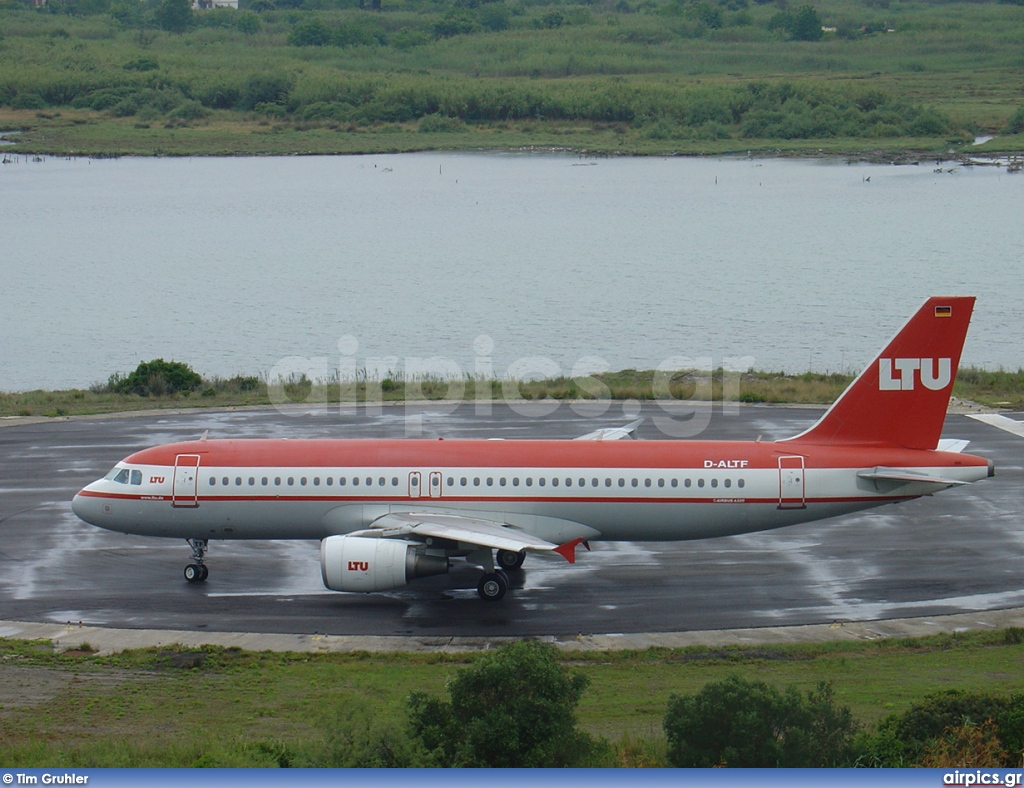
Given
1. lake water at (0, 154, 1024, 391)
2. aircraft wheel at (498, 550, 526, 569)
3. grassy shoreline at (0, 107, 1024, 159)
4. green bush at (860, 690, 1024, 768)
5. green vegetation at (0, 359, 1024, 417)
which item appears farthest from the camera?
grassy shoreline at (0, 107, 1024, 159)

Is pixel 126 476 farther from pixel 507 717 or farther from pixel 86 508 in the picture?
pixel 507 717

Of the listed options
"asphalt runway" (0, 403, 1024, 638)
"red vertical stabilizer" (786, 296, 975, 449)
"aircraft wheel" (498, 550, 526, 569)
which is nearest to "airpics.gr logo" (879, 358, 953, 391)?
"red vertical stabilizer" (786, 296, 975, 449)

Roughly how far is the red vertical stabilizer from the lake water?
4803cm

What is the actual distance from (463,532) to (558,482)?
3332 millimetres

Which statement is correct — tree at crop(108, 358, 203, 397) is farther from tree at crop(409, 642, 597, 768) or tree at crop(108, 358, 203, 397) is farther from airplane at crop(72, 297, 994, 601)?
tree at crop(409, 642, 597, 768)

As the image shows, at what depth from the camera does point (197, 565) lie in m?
36.8

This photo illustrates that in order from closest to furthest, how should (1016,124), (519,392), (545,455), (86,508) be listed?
(545,455) < (86,508) < (519,392) < (1016,124)

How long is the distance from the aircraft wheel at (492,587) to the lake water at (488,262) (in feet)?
156

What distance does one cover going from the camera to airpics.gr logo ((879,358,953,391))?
1357 inches

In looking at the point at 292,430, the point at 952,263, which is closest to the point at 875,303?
the point at 952,263

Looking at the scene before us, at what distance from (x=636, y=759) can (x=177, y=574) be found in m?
19.0

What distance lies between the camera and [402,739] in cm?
2080

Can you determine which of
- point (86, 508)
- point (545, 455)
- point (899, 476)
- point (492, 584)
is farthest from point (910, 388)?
point (86, 508)

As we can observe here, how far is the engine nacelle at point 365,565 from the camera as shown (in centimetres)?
3266
